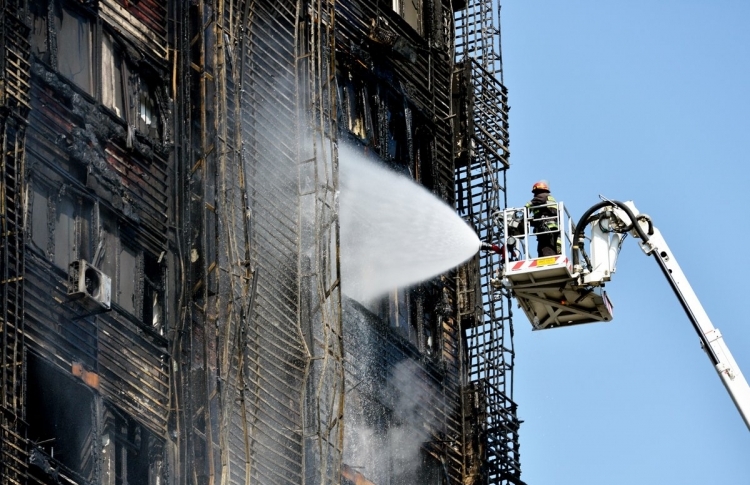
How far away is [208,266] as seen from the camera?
117ft

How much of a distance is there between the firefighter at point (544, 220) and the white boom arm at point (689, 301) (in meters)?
0.75

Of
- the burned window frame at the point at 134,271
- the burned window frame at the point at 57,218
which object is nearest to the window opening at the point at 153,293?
the burned window frame at the point at 134,271

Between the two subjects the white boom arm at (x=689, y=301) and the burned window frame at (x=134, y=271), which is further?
the burned window frame at (x=134, y=271)

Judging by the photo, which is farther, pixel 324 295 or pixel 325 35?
pixel 325 35

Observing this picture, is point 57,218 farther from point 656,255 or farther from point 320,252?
point 656,255

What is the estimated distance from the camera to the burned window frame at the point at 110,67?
33875 millimetres

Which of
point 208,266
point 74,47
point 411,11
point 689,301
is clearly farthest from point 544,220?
point 411,11

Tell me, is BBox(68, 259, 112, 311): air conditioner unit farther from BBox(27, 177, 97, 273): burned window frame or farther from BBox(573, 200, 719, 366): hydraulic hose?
BBox(573, 200, 719, 366): hydraulic hose

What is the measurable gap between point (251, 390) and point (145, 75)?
5.70 meters

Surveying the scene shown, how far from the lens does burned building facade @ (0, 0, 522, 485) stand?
32250 millimetres

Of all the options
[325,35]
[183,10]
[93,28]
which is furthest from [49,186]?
[325,35]

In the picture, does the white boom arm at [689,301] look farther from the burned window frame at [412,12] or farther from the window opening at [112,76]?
the burned window frame at [412,12]

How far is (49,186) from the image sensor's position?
32969 mm

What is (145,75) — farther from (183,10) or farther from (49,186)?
(49,186)
